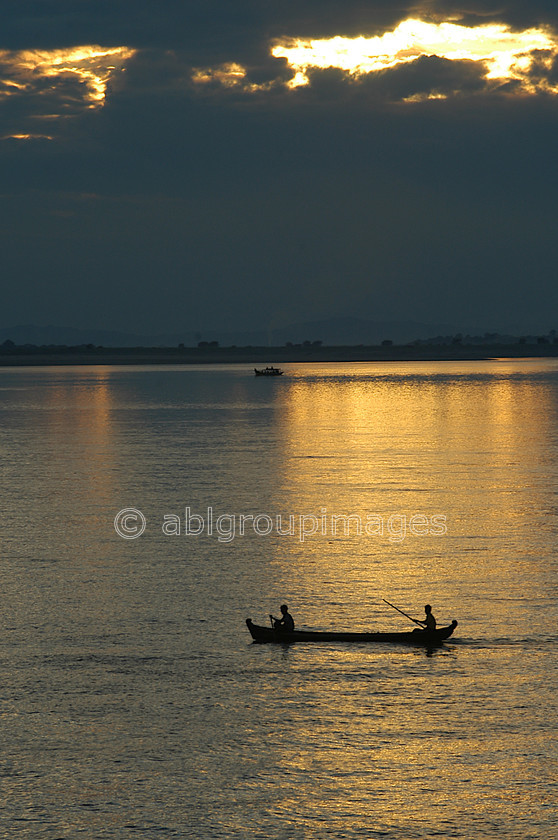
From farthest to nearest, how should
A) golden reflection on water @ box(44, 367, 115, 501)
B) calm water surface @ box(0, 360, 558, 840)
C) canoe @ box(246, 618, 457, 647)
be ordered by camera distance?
golden reflection on water @ box(44, 367, 115, 501), canoe @ box(246, 618, 457, 647), calm water surface @ box(0, 360, 558, 840)

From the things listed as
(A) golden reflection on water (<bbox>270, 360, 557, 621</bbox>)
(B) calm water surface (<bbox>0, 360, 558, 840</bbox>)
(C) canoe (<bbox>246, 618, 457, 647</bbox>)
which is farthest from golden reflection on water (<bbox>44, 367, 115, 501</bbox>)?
(C) canoe (<bbox>246, 618, 457, 647</bbox>)

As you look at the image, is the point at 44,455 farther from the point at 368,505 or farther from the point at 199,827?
the point at 199,827

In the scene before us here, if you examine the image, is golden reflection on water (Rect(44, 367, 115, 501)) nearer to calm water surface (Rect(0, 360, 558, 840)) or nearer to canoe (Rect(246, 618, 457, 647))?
calm water surface (Rect(0, 360, 558, 840))

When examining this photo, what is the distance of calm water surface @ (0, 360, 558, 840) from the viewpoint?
20984 millimetres

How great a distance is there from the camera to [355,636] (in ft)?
101

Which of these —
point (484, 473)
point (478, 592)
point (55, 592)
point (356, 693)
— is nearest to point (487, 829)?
point (356, 693)

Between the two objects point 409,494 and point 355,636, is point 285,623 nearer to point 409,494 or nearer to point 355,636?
point 355,636

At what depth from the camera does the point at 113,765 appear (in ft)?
74.7

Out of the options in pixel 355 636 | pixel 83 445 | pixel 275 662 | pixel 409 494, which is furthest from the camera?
pixel 83 445

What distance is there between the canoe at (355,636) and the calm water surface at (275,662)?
0.39 metres

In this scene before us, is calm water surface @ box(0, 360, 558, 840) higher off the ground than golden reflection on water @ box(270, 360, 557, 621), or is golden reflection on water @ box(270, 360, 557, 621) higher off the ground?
golden reflection on water @ box(270, 360, 557, 621)

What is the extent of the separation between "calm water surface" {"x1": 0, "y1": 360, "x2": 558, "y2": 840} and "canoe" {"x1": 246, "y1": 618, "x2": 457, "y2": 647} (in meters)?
0.39

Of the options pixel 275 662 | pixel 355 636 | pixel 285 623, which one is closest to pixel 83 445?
pixel 285 623

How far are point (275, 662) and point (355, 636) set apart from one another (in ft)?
9.03
